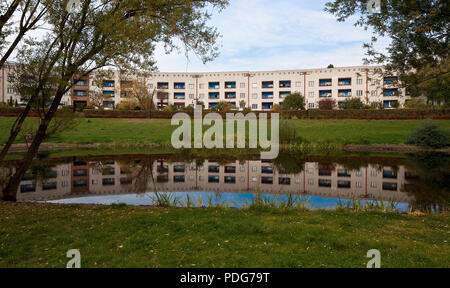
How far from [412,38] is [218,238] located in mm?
7416

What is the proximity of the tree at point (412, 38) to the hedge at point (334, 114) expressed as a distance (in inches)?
1179

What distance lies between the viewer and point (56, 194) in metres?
10.3

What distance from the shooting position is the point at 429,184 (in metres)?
11.6

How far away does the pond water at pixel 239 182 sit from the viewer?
922 centimetres

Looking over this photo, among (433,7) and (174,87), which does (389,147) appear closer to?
(433,7)

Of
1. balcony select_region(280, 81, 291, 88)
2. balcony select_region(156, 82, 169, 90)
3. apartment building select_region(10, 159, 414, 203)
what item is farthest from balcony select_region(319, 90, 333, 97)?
apartment building select_region(10, 159, 414, 203)

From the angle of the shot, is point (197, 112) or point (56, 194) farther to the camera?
point (197, 112)

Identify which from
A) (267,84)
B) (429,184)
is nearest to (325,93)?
(267,84)

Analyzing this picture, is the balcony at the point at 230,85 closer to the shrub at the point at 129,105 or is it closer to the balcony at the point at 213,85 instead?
the balcony at the point at 213,85

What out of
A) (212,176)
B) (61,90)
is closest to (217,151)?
(212,176)

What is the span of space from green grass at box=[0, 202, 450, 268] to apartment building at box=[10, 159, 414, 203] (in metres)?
2.89

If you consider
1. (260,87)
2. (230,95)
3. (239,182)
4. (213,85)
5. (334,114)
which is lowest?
(239,182)

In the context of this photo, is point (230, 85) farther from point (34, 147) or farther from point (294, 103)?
point (34, 147)

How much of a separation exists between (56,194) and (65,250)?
6.61 m
